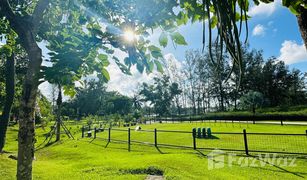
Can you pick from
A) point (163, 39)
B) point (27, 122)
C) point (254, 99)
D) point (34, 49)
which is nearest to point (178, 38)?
point (163, 39)

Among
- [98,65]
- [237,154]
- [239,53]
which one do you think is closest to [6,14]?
[98,65]

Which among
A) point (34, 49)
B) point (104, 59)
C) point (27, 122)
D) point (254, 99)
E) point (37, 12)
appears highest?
point (254, 99)

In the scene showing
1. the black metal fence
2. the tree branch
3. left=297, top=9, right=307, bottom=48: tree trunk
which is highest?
the tree branch

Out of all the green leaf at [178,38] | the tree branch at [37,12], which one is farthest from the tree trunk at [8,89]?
the green leaf at [178,38]

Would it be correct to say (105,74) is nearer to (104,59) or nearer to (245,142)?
(104,59)

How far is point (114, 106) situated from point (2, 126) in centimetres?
6447

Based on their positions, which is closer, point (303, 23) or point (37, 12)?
point (303, 23)

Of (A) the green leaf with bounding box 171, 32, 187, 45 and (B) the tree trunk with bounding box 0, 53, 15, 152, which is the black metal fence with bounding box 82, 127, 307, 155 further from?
(A) the green leaf with bounding box 171, 32, 187, 45

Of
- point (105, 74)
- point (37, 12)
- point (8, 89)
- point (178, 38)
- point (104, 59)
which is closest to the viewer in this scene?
point (178, 38)

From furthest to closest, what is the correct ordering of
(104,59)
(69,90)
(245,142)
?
(245,142) < (69,90) < (104,59)

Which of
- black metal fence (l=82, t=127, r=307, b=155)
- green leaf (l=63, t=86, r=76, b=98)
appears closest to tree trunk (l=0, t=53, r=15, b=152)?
black metal fence (l=82, t=127, r=307, b=155)

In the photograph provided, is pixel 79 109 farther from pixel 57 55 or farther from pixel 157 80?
pixel 57 55

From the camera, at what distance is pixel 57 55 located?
7.03ft

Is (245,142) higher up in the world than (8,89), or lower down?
lower down
